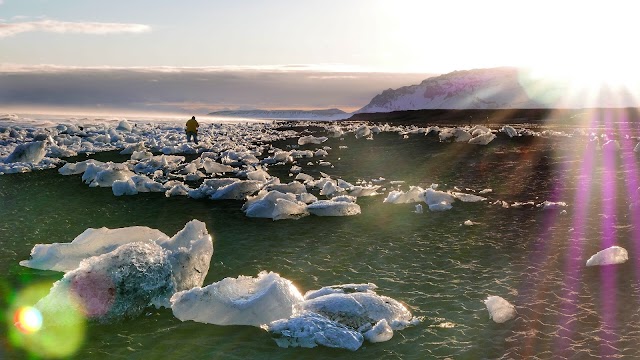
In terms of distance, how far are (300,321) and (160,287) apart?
5.12 feet

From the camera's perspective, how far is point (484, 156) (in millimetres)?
19547

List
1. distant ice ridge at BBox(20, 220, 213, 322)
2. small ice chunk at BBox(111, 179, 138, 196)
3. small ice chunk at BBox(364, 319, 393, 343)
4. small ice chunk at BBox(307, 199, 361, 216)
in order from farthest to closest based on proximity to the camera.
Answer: small ice chunk at BBox(111, 179, 138, 196) < small ice chunk at BBox(307, 199, 361, 216) < distant ice ridge at BBox(20, 220, 213, 322) < small ice chunk at BBox(364, 319, 393, 343)

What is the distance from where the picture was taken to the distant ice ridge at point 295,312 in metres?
4.64

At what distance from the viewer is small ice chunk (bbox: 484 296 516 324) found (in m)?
5.00

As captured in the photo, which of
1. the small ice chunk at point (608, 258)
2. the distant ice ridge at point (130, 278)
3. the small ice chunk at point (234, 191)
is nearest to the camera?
the distant ice ridge at point (130, 278)

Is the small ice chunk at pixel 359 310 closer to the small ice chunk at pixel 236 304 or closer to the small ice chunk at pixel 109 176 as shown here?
the small ice chunk at pixel 236 304

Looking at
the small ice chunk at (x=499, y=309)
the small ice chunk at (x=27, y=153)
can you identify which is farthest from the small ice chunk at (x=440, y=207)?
the small ice chunk at (x=27, y=153)

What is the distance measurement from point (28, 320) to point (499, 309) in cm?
445

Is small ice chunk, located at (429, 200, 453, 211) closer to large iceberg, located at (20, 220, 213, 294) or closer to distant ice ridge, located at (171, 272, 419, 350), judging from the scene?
large iceberg, located at (20, 220, 213, 294)

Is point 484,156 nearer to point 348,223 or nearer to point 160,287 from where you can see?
point 348,223

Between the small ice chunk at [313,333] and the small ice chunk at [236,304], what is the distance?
21 cm

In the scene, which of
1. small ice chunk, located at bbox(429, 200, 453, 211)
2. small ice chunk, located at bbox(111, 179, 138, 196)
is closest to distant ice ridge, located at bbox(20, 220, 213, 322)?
small ice chunk, located at bbox(429, 200, 453, 211)

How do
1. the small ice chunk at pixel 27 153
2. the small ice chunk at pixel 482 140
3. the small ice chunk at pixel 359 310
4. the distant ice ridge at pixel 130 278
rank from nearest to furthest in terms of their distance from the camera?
the small ice chunk at pixel 359 310
the distant ice ridge at pixel 130 278
the small ice chunk at pixel 27 153
the small ice chunk at pixel 482 140

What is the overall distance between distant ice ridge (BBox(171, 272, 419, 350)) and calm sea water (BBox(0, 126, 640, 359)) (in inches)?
3.9
